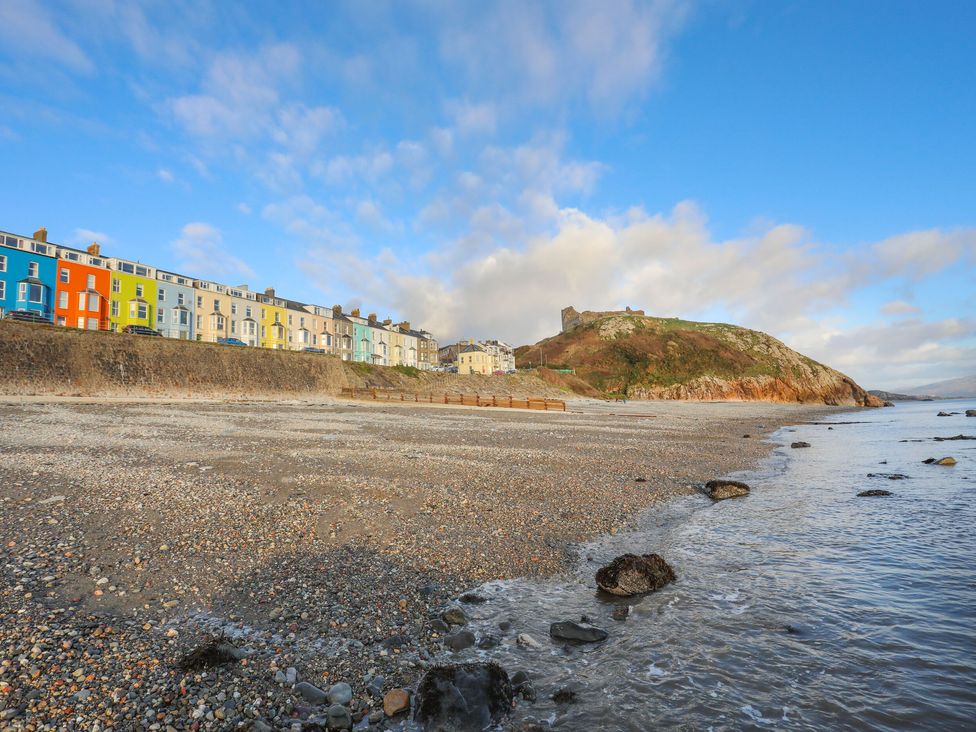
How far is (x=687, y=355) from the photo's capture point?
122 meters

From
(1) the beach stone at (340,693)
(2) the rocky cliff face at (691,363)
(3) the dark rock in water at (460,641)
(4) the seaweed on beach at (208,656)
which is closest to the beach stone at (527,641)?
(3) the dark rock in water at (460,641)

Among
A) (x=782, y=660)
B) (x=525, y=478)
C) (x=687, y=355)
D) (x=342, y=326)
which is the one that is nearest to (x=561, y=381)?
(x=687, y=355)

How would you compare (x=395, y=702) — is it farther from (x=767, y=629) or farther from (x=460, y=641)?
(x=767, y=629)

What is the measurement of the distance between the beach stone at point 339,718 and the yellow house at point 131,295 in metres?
66.8

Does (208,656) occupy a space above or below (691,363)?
below

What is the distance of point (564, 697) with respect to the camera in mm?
4281

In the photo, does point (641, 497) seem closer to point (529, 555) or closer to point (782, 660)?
point (529, 555)

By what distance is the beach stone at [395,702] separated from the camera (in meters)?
3.96

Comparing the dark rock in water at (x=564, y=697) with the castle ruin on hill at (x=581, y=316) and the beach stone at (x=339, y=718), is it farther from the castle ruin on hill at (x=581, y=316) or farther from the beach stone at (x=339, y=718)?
the castle ruin on hill at (x=581, y=316)

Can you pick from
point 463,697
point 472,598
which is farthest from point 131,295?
point 463,697

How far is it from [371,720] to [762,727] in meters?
3.35

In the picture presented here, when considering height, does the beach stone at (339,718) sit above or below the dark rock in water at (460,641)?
above

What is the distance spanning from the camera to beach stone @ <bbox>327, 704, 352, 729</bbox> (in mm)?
3748

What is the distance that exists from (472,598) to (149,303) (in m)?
69.9
